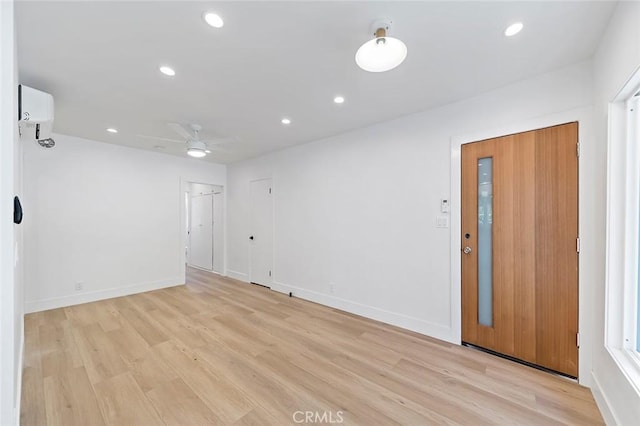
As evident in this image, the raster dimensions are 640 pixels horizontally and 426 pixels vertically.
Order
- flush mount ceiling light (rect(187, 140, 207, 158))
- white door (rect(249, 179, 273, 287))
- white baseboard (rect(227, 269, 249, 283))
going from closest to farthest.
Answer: flush mount ceiling light (rect(187, 140, 207, 158))
white door (rect(249, 179, 273, 287))
white baseboard (rect(227, 269, 249, 283))

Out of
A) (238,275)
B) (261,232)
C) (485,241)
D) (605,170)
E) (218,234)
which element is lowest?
(238,275)

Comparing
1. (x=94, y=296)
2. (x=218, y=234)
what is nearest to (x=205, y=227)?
(x=218, y=234)

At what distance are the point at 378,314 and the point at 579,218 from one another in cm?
225

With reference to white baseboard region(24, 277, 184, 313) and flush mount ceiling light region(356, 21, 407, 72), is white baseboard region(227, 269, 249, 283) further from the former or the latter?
flush mount ceiling light region(356, 21, 407, 72)

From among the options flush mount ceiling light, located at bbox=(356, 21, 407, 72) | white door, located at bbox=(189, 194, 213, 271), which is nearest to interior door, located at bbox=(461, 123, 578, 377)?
flush mount ceiling light, located at bbox=(356, 21, 407, 72)

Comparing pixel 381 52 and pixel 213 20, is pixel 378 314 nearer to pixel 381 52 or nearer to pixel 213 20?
pixel 381 52

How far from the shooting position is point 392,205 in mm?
3207

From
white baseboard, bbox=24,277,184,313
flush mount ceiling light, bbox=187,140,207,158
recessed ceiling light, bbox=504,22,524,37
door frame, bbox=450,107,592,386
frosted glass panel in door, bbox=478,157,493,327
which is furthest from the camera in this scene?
white baseboard, bbox=24,277,184,313

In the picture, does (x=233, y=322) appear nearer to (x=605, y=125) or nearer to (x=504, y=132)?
(x=504, y=132)

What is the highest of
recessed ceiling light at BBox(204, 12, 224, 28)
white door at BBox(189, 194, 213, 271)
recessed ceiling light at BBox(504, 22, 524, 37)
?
recessed ceiling light at BBox(204, 12, 224, 28)

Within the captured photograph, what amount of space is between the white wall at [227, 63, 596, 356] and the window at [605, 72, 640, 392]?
41 centimetres

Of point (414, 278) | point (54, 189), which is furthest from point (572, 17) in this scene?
point (54, 189)

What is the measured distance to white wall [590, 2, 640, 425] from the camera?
1385 mm

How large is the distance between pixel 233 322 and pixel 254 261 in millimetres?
2008
